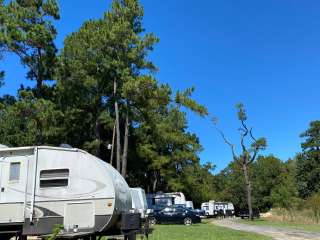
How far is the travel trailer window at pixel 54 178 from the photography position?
1314 cm

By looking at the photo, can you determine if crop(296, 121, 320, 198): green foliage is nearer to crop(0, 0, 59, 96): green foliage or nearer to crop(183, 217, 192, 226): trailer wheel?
crop(183, 217, 192, 226): trailer wheel

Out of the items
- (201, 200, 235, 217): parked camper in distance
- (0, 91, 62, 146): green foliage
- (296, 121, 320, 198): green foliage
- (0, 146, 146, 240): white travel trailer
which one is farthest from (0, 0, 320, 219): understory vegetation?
(296, 121, 320, 198): green foliage

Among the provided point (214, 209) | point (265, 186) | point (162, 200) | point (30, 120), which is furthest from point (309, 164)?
point (30, 120)

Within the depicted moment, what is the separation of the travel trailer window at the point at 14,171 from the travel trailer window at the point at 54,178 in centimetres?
71

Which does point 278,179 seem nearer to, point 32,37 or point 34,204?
point 32,37

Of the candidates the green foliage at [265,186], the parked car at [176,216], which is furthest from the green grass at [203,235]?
the green foliage at [265,186]

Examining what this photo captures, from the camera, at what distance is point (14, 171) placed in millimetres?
13508

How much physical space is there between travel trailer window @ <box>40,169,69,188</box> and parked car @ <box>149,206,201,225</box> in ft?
93.8

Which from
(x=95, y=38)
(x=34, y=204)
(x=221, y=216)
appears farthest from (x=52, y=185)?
(x=221, y=216)

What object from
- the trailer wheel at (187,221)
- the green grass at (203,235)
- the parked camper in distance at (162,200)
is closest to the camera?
the green grass at (203,235)

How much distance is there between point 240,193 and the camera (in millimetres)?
92000

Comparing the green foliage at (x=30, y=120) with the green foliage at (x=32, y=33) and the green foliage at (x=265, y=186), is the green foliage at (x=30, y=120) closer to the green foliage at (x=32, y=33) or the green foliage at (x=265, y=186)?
the green foliage at (x=32, y=33)

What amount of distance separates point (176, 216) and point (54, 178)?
96.1 ft

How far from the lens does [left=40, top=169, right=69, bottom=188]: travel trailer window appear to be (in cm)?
1314
